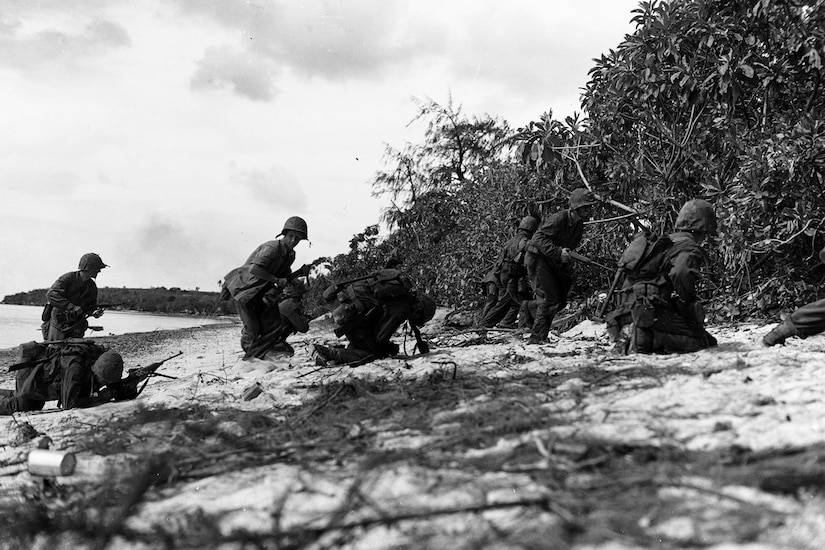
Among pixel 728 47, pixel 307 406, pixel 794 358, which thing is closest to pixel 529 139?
pixel 728 47

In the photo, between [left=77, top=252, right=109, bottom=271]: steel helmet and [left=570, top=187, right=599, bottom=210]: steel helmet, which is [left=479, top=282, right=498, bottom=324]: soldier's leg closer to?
[left=570, top=187, right=599, bottom=210]: steel helmet

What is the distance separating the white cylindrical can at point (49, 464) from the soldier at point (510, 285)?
24.8 feet

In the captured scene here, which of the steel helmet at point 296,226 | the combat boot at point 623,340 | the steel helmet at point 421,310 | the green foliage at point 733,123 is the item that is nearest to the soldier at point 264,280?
the steel helmet at point 296,226

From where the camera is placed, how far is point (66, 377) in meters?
6.84

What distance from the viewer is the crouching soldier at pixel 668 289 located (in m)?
6.04

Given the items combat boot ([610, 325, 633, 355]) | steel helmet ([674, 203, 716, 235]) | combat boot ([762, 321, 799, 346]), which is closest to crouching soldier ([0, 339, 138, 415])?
combat boot ([610, 325, 633, 355])

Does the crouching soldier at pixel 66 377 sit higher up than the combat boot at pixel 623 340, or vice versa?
the combat boot at pixel 623 340

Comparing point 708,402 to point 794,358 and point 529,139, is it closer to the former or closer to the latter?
point 794,358

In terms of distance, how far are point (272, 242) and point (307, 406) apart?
4032mm

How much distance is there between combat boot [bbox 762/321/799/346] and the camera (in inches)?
237

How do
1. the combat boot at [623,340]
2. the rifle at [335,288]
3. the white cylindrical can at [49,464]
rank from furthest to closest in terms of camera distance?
the rifle at [335,288], the combat boot at [623,340], the white cylindrical can at [49,464]

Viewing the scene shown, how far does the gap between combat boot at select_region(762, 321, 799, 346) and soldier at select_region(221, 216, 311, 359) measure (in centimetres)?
528

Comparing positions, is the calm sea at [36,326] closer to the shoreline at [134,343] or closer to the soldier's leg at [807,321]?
the shoreline at [134,343]

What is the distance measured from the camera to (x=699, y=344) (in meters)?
6.20
